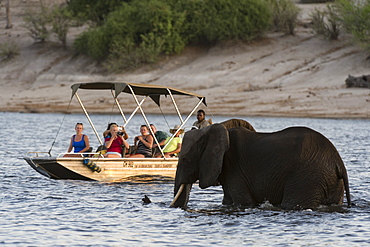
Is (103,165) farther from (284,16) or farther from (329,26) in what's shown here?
(284,16)

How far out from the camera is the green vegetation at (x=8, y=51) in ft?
160

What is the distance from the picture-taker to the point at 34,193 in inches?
490

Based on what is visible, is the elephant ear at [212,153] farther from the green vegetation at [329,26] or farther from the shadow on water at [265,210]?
the green vegetation at [329,26]

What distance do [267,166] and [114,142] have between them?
539 centimetres

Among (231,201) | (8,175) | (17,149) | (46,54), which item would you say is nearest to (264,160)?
(231,201)

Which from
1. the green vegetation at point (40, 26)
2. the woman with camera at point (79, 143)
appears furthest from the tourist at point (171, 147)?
the green vegetation at point (40, 26)

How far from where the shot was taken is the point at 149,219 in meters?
10.0

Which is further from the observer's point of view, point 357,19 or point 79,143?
point 357,19

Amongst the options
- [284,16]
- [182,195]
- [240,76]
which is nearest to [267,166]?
[182,195]

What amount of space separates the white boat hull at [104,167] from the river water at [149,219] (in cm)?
19

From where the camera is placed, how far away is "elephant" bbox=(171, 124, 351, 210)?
927 cm

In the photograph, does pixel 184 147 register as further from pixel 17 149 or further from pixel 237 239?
pixel 17 149

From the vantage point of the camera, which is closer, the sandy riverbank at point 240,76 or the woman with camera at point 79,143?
the woman with camera at point 79,143

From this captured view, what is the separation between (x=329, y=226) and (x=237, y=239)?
1335 millimetres
